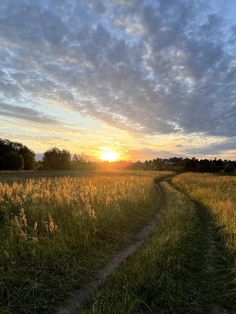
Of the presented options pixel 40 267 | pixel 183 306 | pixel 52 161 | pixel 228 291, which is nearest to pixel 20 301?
pixel 40 267

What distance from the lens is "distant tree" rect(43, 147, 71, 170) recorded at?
8444 centimetres

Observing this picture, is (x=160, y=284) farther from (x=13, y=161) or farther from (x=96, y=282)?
(x=13, y=161)

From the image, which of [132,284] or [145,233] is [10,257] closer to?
[132,284]

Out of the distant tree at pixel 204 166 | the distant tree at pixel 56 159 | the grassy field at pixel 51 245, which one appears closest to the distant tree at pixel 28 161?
the distant tree at pixel 56 159

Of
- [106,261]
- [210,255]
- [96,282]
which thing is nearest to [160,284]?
[96,282]

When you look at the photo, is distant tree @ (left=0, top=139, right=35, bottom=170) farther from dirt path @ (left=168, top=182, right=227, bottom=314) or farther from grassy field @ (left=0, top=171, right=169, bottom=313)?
dirt path @ (left=168, top=182, right=227, bottom=314)

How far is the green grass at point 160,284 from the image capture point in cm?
550

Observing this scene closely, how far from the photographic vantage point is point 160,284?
6.15 m

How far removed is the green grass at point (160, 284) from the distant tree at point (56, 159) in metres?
77.7

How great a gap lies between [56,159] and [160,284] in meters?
80.3

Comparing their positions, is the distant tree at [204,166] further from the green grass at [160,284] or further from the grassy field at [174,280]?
the green grass at [160,284]

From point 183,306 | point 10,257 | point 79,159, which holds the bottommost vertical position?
point 183,306

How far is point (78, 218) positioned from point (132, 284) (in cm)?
417

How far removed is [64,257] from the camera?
7.41 m
